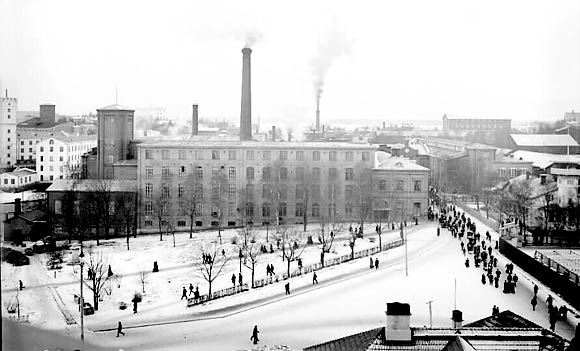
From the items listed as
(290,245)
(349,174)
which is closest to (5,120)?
(290,245)

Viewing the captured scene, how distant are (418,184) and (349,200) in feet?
3.88

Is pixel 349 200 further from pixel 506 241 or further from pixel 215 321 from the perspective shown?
pixel 215 321

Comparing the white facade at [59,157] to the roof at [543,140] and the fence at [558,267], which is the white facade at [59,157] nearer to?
the fence at [558,267]

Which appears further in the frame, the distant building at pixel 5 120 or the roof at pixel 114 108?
the roof at pixel 114 108

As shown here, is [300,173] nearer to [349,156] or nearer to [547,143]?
[349,156]

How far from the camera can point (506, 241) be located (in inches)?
301

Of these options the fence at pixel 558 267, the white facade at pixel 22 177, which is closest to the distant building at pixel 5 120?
the white facade at pixel 22 177

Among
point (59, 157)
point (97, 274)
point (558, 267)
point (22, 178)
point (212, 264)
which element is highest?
point (59, 157)

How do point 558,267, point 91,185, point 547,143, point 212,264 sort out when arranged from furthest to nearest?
1. point 547,143
2. point 91,185
3. point 212,264
4. point 558,267

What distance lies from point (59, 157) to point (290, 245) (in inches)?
244

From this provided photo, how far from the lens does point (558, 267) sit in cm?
624

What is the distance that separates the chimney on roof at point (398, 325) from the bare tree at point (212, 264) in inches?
128

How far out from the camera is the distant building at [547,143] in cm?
1190

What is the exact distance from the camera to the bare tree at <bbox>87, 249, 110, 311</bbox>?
19.5 feet
